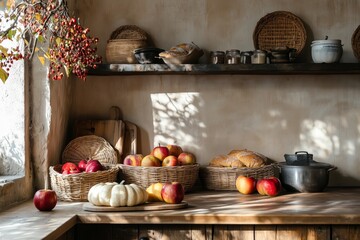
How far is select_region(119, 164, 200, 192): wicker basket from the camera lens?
331cm

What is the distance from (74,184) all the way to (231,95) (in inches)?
48.6

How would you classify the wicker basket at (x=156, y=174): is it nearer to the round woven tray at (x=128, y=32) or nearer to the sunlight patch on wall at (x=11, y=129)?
the sunlight patch on wall at (x=11, y=129)

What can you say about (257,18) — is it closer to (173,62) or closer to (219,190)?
(173,62)

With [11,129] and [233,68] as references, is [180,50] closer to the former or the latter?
[233,68]

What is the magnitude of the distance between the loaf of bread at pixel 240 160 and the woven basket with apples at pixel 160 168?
0.15m

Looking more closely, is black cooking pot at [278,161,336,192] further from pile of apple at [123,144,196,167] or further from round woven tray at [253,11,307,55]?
round woven tray at [253,11,307,55]

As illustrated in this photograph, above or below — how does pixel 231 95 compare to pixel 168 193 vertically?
above

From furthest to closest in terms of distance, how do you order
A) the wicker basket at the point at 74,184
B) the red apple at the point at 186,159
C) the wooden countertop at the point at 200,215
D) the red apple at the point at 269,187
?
the red apple at the point at 186,159 → the red apple at the point at 269,187 → the wicker basket at the point at 74,184 → the wooden countertop at the point at 200,215

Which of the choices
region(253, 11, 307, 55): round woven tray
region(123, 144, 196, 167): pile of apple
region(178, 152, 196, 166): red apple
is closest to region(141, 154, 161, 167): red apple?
region(123, 144, 196, 167): pile of apple

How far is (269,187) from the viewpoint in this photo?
325 centimetres

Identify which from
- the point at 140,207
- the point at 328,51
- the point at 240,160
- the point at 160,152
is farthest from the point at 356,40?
the point at 140,207

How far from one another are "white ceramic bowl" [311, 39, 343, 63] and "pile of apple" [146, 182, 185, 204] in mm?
1246

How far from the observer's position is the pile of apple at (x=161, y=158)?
3367 mm

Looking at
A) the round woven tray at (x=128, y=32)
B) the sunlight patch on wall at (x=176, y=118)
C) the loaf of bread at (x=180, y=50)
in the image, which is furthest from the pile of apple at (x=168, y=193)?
the round woven tray at (x=128, y=32)
